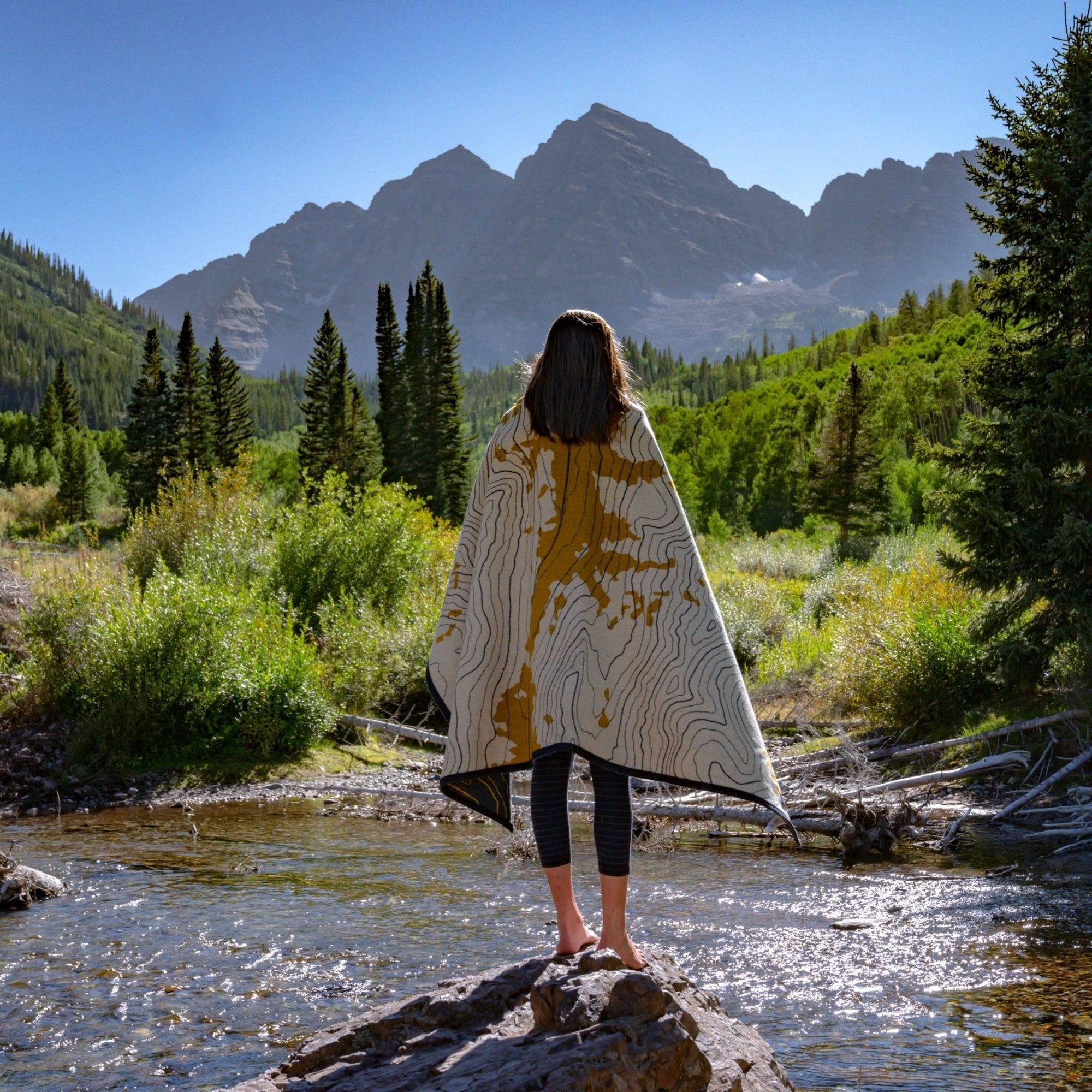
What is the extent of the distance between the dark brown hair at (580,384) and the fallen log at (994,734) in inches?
299

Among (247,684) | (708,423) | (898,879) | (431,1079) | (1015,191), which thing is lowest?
(898,879)

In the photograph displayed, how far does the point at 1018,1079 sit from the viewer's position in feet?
12.8

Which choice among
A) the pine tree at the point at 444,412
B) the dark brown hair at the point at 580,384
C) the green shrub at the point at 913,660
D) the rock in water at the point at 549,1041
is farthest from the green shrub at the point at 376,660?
the pine tree at the point at 444,412

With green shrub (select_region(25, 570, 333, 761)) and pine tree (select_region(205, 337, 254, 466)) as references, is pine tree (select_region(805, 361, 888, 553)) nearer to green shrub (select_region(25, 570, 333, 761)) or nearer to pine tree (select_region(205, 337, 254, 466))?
pine tree (select_region(205, 337, 254, 466))

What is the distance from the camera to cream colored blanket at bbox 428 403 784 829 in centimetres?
351

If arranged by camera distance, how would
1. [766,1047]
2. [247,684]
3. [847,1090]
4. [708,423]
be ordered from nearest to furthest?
[766,1047] → [847,1090] → [247,684] → [708,423]

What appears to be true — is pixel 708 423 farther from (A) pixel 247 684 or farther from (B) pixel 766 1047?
(B) pixel 766 1047

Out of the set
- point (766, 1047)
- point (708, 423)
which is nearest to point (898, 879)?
point (766, 1047)

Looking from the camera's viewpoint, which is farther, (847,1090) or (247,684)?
(247,684)

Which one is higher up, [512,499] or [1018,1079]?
[512,499]

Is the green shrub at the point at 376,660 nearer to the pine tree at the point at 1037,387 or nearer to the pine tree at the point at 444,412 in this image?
the pine tree at the point at 1037,387

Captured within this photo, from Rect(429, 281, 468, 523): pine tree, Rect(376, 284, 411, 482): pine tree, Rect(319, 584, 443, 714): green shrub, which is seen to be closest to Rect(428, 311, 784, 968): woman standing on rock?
Rect(319, 584, 443, 714): green shrub

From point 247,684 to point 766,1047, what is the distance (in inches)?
402

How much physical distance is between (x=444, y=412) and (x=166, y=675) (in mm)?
39627
